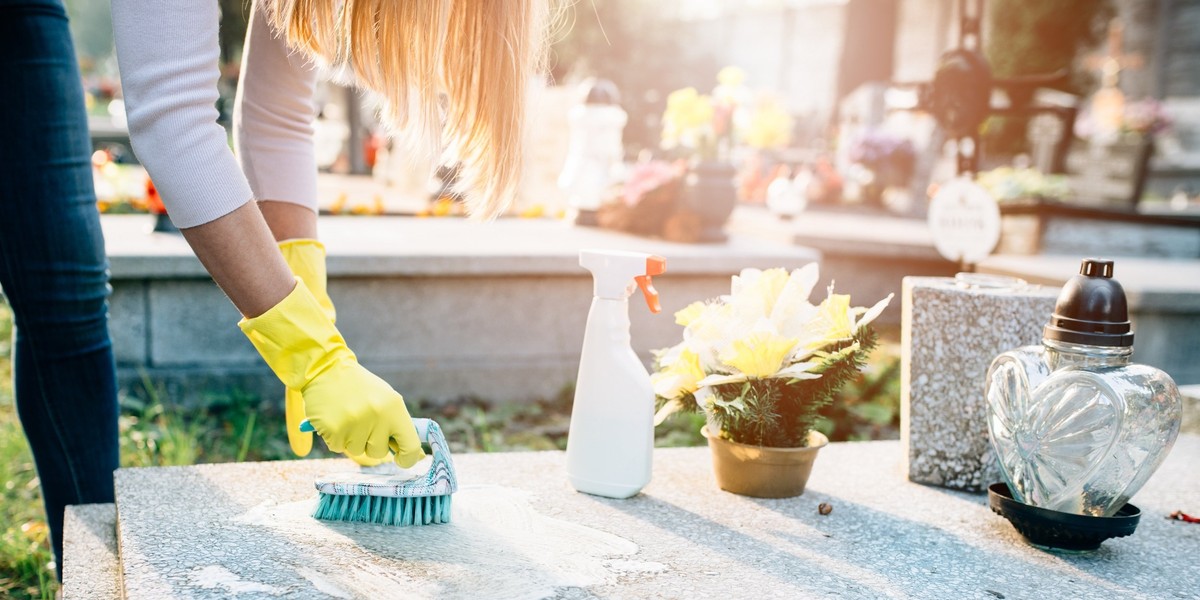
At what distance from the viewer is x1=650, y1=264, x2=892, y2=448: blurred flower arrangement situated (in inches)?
55.6

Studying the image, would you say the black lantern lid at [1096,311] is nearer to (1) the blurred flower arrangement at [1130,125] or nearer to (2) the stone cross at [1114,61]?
(1) the blurred flower arrangement at [1130,125]

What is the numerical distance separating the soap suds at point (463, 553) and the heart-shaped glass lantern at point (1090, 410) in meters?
0.54

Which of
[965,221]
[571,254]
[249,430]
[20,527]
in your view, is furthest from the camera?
[571,254]

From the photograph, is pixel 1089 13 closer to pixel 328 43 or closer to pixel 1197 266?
pixel 1197 266

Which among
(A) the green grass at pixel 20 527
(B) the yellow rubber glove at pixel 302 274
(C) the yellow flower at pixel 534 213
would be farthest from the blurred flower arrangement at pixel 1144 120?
(A) the green grass at pixel 20 527

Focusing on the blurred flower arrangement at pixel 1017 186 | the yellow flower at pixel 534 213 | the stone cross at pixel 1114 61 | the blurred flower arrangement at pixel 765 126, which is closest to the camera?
the yellow flower at pixel 534 213

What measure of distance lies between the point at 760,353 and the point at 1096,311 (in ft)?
1.44

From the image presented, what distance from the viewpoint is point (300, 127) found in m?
1.46

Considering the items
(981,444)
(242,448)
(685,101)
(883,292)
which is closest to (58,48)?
(242,448)

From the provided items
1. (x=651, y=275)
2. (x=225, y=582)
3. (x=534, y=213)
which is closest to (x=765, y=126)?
(x=534, y=213)

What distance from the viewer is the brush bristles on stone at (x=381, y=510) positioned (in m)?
1.28

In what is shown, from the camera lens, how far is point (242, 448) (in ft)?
7.40

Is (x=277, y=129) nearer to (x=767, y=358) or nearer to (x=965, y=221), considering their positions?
(x=767, y=358)

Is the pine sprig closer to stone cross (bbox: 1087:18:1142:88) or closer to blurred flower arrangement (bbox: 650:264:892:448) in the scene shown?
blurred flower arrangement (bbox: 650:264:892:448)
